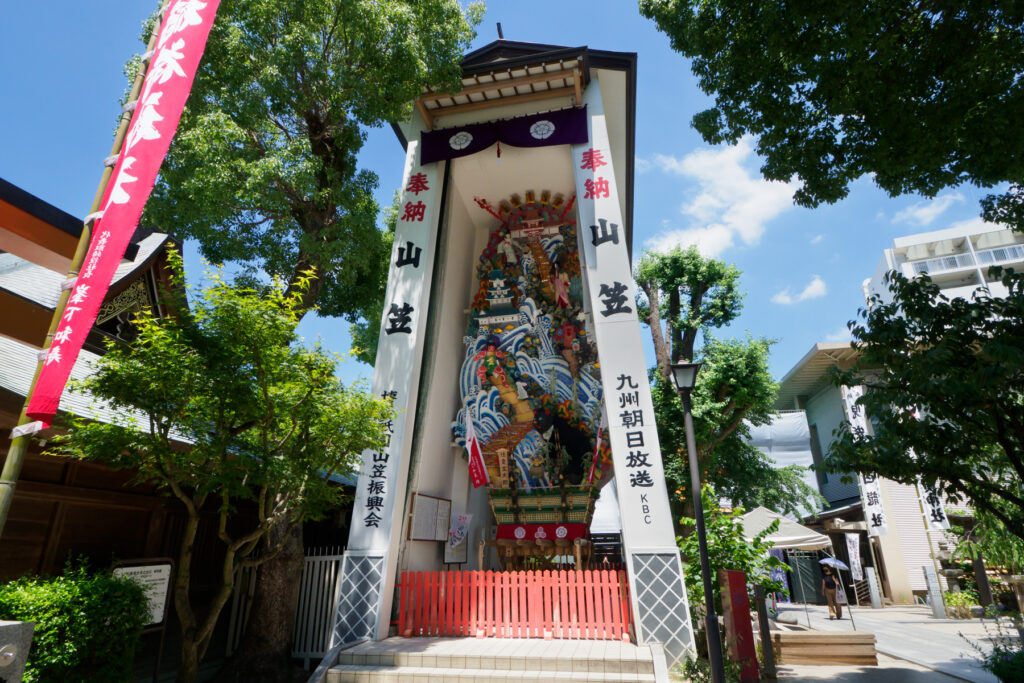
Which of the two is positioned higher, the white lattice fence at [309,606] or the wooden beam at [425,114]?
the wooden beam at [425,114]

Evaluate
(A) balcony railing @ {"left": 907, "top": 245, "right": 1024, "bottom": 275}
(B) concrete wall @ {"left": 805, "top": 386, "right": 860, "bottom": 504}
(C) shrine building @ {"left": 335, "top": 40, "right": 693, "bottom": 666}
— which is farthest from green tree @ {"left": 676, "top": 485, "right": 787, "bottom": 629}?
(A) balcony railing @ {"left": 907, "top": 245, "right": 1024, "bottom": 275}

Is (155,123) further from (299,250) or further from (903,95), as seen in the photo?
(903,95)

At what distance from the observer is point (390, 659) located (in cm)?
709

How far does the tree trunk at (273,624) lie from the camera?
301 inches

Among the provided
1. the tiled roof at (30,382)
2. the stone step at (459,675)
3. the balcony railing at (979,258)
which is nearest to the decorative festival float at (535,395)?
the stone step at (459,675)

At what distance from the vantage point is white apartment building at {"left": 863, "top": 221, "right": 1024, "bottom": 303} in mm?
25297

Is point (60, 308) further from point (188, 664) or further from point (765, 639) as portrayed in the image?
point (765, 639)

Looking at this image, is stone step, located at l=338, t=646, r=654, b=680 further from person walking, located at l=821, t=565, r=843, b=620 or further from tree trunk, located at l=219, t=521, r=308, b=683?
person walking, located at l=821, t=565, r=843, b=620

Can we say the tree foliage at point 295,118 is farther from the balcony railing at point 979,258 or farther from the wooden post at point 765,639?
the balcony railing at point 979,258

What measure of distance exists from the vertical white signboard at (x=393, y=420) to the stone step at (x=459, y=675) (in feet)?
3.45

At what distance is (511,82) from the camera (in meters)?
11.6

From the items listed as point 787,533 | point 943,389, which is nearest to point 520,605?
point 943,389

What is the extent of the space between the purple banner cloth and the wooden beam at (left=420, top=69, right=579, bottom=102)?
687mm

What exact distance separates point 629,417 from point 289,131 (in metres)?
7.51
